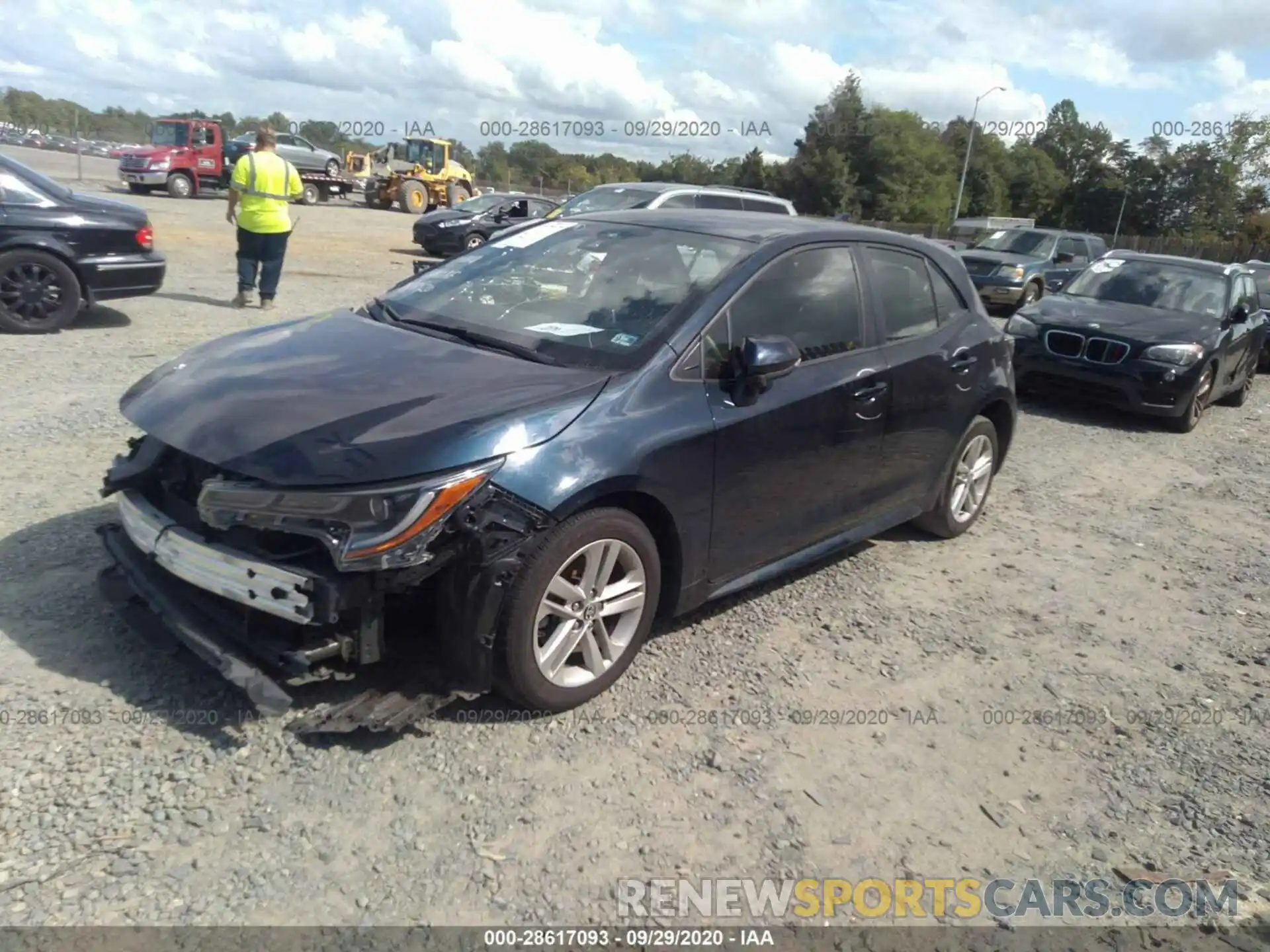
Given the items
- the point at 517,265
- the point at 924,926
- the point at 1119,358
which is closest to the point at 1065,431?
the point at 1119,358

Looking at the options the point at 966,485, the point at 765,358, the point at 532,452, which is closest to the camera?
the point at 532,452

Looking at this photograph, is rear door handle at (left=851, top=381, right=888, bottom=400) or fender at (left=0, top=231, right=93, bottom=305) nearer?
rear door handle at (left=851, top=381, right=888, bottom=400)

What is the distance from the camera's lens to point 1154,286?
415 inches

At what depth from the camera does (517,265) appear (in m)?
4.43

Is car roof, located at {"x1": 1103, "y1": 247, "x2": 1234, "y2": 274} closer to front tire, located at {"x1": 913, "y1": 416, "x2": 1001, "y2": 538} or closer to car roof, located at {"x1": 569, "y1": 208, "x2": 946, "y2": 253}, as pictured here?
front tire, located at {"x1": 913, "y1": 416, "x2": 1001, "y2": 538}

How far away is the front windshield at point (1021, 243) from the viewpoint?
1881 cm

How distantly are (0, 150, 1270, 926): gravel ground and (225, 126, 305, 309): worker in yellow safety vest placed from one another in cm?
535

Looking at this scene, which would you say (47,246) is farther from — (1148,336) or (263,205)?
(1148,336)

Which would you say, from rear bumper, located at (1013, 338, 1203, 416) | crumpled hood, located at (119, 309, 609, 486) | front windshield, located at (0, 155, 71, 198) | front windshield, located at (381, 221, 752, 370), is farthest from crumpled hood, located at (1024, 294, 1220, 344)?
front windshield, located at (0, 155, 71, 198)

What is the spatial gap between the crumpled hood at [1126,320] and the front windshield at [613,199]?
16.1 feet

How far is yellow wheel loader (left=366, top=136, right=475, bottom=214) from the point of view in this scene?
113ft

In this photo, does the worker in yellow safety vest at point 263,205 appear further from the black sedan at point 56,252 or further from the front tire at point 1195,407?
Result: the front tire at point 1195,407

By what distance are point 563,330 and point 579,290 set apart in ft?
1.07

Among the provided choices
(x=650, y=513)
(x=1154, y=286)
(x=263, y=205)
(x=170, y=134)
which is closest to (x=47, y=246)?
(x=263, y=205)
